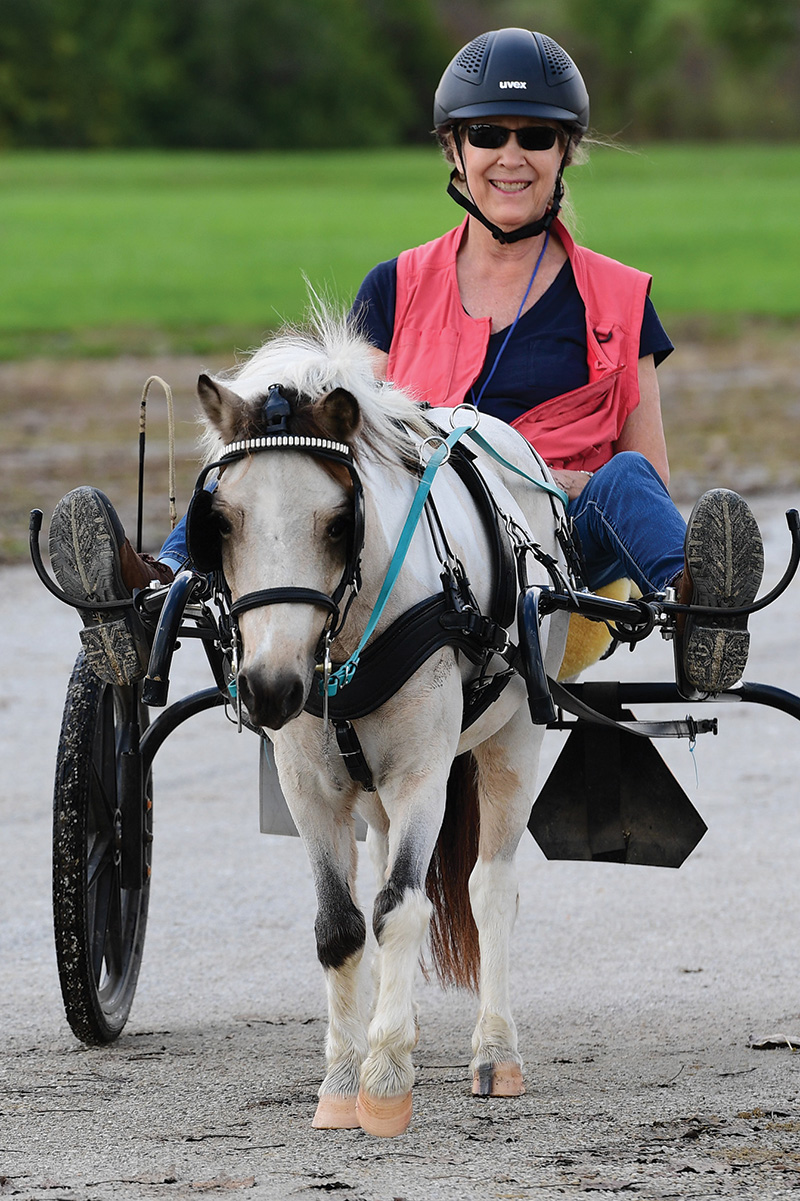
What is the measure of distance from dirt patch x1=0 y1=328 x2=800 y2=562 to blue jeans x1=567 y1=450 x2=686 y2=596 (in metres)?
6.71

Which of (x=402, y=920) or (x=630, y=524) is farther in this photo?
(x=630, y=524)

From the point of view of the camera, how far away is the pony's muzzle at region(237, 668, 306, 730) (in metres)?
2.49

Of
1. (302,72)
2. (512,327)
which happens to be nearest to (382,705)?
(512,327)

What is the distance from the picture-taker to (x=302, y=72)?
7131cm

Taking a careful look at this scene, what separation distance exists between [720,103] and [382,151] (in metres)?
16.6

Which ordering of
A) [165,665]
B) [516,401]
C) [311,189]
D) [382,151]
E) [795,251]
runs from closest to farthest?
[165,665] < [516,401] < [795,251] < [311,189] < [382,151]

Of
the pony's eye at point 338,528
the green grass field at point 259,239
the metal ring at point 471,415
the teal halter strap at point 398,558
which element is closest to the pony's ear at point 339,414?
the pony's eye at point 338,528

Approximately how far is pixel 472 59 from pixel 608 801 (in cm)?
187

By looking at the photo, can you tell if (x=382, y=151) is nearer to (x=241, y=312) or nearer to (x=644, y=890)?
(x=241, y=312)

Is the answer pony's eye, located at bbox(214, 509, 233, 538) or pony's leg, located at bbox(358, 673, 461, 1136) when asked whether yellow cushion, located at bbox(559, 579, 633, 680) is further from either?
pony's eye, located at bbox(214, 509, 233, 538)

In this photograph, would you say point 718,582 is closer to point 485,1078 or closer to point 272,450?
point 272,450

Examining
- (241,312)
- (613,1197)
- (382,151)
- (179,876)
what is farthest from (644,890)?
(382,151)

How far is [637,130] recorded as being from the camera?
7419 cm

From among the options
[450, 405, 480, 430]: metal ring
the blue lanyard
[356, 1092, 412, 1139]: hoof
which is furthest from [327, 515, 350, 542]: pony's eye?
the blue lanyard
